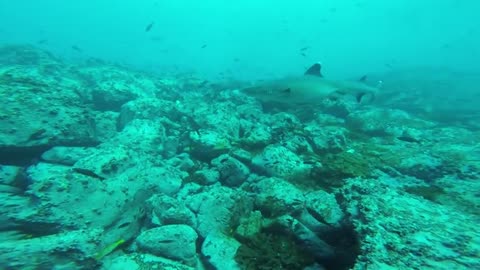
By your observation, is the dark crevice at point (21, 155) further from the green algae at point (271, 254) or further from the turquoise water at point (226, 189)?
the green algae at point (271, 254)

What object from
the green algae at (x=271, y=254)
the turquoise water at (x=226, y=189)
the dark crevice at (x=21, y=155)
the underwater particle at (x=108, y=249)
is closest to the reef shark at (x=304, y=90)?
the turquoise water at (x=226, y=189)

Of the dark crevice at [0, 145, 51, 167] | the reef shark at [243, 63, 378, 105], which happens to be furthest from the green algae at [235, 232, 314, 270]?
the dark crevice at [0, 145, 51, 167]

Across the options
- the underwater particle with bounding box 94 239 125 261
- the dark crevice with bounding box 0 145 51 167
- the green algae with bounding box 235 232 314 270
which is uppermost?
the dark crevice with bounding box 0 145 51 167

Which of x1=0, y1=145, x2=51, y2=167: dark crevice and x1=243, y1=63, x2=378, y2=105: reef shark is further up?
x1=243, y1=63, x2=378, y2=105: reef shark

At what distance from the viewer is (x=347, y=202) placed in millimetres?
4215

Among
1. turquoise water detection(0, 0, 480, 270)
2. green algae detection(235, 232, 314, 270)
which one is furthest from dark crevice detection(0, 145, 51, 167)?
green algae detection(235, 232, 314, 270)

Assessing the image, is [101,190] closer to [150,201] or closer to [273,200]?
[150,201]

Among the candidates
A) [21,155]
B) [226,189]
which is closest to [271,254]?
[226,189]

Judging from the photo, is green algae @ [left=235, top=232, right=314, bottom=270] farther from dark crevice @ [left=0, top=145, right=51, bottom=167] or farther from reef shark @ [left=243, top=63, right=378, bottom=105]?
dark crevice @ [left=0, top=145, right=51, bottom=167]

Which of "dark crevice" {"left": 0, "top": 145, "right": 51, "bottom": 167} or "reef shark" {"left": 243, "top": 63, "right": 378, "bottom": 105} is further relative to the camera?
"reef shark" {"left": 243, "top": 63, "right": 378, "bottom": 105}

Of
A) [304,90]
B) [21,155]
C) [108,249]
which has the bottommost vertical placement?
[108,249]

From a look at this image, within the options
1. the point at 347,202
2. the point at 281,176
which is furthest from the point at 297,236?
the point at 281,176

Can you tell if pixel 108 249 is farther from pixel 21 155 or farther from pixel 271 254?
pixel 21 155

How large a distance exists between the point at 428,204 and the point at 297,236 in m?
1.73
